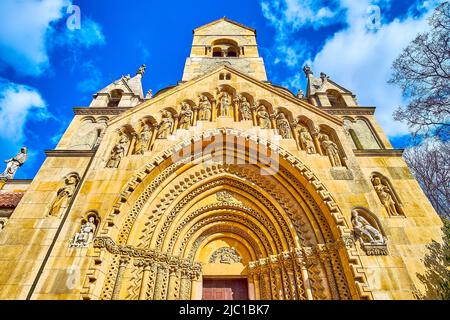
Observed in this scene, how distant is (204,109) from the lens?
9.59 metres

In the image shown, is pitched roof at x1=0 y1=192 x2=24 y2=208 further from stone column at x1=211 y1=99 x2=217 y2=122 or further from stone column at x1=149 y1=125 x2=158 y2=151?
stone column at x1=211 y1=99 x2=217 y2=122

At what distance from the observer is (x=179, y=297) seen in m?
6.61

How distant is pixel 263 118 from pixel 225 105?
179 centimetres

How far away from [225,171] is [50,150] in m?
7.08

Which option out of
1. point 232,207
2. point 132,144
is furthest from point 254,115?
point 132,144

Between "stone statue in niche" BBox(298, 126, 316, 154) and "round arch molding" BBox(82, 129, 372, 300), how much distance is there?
90cm

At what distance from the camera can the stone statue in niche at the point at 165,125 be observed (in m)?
8.66

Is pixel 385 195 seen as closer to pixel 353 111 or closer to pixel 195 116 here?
pixel 353 111

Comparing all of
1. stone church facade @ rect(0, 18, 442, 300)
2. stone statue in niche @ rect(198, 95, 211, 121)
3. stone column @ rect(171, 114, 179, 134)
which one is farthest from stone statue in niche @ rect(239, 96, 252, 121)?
stone column @ rect(171, 114, 179, 134)

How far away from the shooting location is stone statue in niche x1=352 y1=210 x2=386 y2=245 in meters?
5.84

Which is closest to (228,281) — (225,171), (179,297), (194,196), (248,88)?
(179,297)

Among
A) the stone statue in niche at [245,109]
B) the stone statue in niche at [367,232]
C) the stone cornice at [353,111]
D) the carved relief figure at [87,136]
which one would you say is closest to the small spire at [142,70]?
the carved relief figure at [87,136]

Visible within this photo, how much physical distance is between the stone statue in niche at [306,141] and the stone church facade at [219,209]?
55 millimetres

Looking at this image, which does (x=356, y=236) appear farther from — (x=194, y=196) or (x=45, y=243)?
(x=45, y=243)
